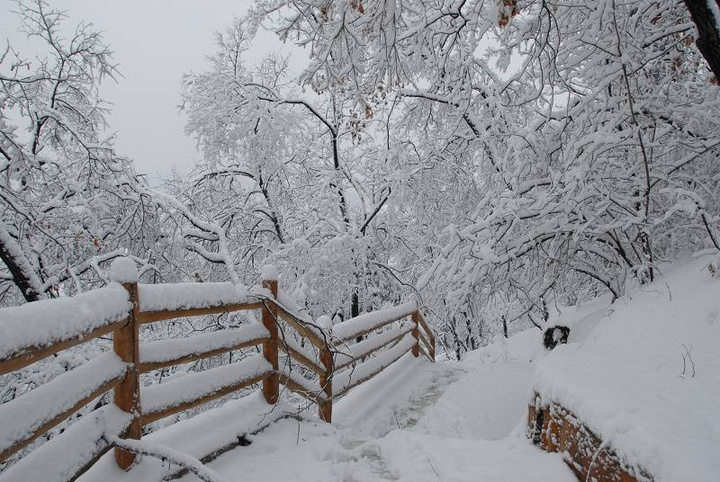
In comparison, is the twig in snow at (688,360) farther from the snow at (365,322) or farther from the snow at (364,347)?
the snow at (365,322)

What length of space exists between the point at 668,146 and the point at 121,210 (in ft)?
26.1

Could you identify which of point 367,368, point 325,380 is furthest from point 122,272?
point 367,368

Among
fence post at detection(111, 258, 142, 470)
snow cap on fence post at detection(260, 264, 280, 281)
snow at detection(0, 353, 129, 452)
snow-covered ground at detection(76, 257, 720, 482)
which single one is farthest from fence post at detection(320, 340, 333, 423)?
snow at detection(0, 353, 129, 452)

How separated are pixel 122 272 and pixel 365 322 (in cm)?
352

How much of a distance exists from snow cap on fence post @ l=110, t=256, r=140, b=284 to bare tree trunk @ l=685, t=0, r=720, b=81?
373 centimetres

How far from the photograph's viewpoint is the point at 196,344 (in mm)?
3137

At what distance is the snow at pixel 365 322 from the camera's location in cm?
494

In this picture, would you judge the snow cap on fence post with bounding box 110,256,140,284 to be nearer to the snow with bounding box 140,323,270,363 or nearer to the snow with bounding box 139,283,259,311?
the snow with bounding box 139,283,259,311

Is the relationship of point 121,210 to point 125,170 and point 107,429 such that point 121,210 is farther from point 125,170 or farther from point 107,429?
point 107,429

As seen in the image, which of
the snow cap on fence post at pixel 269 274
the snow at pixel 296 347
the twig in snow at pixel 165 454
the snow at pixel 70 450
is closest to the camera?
the snow at pixel 70 450

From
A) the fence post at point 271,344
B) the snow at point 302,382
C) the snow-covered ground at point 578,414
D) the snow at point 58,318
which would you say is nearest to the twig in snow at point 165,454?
the snow-covered ground at point 578,414

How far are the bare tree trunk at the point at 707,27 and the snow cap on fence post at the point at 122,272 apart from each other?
373 centimetres

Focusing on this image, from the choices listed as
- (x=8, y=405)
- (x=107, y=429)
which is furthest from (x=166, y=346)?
(x=8, y=405)

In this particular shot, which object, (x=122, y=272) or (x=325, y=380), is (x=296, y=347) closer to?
(x=325, y=380)
